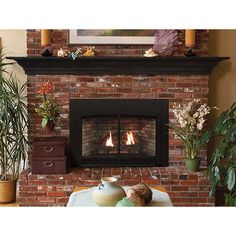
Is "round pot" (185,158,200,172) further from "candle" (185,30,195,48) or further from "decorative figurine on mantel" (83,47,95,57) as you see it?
"decorative figurine on mantel" (83,47,95,57)

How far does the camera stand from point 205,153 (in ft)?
Answer: 14.4

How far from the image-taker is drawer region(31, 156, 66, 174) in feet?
13.5

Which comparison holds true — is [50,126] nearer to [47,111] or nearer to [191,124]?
[47,111]

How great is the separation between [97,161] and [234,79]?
179cm

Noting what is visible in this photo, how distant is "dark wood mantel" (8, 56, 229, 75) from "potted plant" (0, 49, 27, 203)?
30 centimetres

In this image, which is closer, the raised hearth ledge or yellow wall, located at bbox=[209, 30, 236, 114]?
the raised hearth ledge

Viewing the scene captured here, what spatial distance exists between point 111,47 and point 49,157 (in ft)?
4.41

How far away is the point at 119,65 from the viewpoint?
14.0ft

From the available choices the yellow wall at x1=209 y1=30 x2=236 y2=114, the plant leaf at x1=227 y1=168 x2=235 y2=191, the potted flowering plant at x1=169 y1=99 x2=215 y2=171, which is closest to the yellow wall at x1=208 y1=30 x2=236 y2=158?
the yellow wall at x1=209 y1=30 x2=236 y2=114

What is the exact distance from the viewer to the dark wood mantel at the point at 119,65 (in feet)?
13.8

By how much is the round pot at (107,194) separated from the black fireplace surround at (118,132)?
69.6 inches
